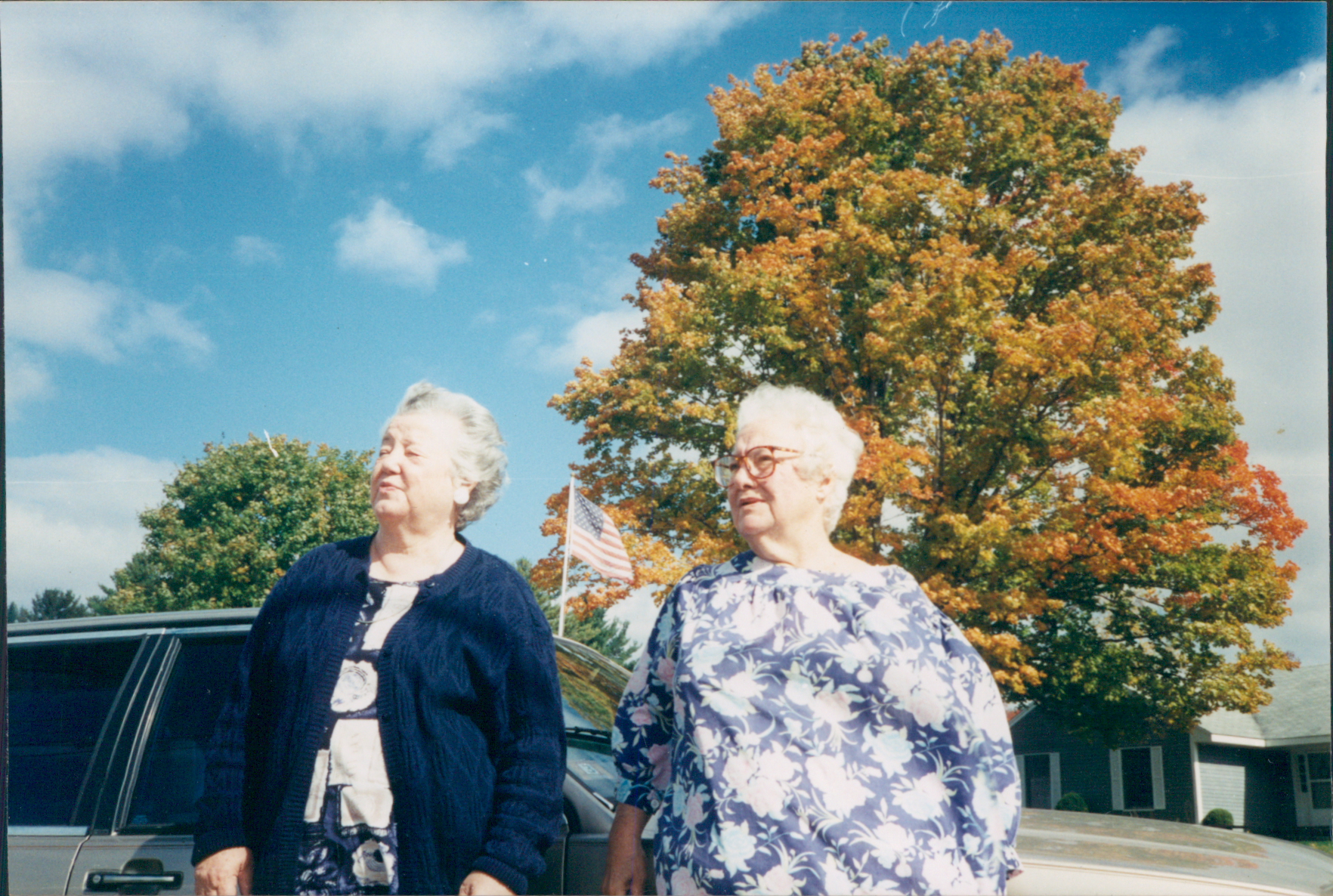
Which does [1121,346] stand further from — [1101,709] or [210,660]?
[210,660]

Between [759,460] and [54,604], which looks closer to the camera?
[759,460]

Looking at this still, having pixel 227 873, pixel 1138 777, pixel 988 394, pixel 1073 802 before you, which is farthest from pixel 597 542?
pixel 1073 802

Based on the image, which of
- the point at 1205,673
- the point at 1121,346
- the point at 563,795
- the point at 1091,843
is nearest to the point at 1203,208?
the point at 1121,346

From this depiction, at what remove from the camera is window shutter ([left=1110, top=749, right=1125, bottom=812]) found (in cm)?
1627

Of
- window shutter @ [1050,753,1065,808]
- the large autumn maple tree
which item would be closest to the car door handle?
the large autumn maple tree

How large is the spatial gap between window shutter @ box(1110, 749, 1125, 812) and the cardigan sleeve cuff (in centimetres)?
1675

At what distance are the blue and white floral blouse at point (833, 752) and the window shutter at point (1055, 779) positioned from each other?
18317mm

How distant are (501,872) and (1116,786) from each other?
1754 centimetres

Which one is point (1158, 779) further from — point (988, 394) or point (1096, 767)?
point (988, 394)

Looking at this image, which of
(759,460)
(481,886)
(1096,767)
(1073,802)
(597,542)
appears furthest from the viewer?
(1096,767)

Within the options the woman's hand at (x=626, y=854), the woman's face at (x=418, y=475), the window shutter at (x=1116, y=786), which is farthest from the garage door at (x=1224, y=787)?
the woman's face at (x=418, y=475)

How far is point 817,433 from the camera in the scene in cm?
205

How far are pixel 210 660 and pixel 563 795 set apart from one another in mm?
1120

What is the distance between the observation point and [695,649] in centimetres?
186
